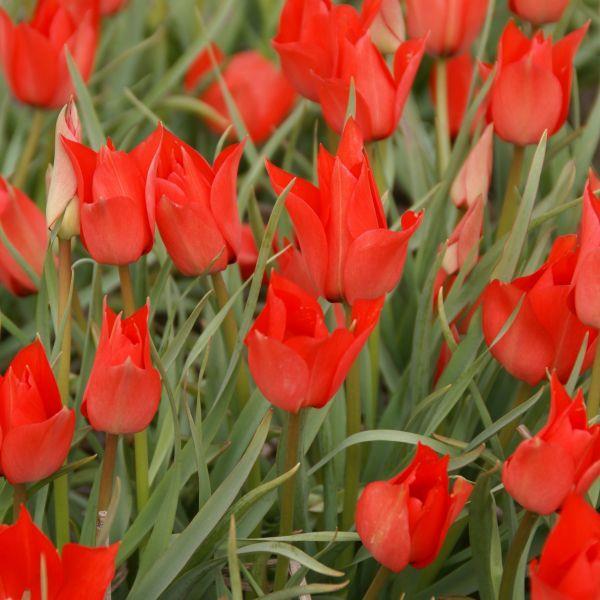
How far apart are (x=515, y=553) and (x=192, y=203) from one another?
12.9 inches

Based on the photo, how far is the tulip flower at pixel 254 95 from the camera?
172 centimetres

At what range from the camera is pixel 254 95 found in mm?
1728

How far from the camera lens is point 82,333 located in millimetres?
1178

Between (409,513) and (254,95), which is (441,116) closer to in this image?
(254,95)

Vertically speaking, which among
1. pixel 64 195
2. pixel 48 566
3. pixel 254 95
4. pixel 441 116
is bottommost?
pixel 254 95

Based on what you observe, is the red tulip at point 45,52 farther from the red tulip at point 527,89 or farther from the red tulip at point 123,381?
the red tulip at point 123,381

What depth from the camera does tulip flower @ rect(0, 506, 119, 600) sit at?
702mm

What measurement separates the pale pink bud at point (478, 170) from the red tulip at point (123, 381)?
423 mm

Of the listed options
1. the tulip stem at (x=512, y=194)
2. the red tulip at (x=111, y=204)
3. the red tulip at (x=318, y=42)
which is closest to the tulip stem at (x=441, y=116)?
the tulip stem at (x=512, y=194)

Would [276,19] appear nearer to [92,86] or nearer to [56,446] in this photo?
[92,86]

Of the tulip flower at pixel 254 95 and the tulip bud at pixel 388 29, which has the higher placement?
the tulip bud at pixel 388 29

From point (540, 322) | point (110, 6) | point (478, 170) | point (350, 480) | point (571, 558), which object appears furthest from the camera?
point (110, 6)

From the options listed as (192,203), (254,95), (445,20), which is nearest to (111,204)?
(192,203)

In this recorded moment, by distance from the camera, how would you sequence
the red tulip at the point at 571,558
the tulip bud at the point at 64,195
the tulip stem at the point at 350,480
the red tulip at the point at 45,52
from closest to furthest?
the red tulip at the point at 571,558 → the tulip bud at the point at 64,195 → the tulip stem at the point at 350,480 → the red tulip at the point at 45,52
